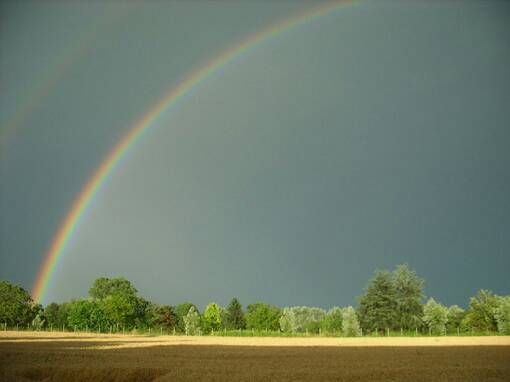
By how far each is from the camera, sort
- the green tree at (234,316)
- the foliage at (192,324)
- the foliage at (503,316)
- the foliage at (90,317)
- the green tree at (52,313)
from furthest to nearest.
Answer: the green tree at (52,313) < the green tree at (234,316) < the foliage at (90,317) < the foliage at (192,324) < the foliage at (503,316)

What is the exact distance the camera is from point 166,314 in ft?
490

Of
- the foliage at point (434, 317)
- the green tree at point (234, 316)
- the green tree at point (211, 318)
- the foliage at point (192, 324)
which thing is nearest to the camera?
the foliage at point (434, 317)

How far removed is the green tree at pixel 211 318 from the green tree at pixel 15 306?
55236mm

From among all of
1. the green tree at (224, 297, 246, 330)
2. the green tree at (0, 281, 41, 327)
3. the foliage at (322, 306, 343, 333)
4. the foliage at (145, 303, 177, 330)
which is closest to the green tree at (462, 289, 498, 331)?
the foliage at (322, 306, 343, 333)

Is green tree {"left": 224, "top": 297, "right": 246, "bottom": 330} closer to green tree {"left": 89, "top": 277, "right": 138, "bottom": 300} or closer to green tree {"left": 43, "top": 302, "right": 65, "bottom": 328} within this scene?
green tree {"left": 89, "top": 277, "right": 138, "bottom": 300}

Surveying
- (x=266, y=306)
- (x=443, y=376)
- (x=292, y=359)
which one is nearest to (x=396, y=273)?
(x=266, y=306)

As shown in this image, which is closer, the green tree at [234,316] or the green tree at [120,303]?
the green tree at [120,303]

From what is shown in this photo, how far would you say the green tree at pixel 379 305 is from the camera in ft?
373

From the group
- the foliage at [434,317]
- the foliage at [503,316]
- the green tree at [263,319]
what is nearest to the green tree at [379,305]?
the foliage at [434,317]

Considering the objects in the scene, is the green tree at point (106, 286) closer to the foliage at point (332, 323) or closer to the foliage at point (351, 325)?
the foliage at point (332, 323)

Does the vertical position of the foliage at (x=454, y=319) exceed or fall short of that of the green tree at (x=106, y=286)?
it falls short

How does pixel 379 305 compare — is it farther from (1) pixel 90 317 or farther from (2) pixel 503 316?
(1) pixel 90 317

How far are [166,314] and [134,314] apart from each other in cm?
1362

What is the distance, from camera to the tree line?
374 ft
